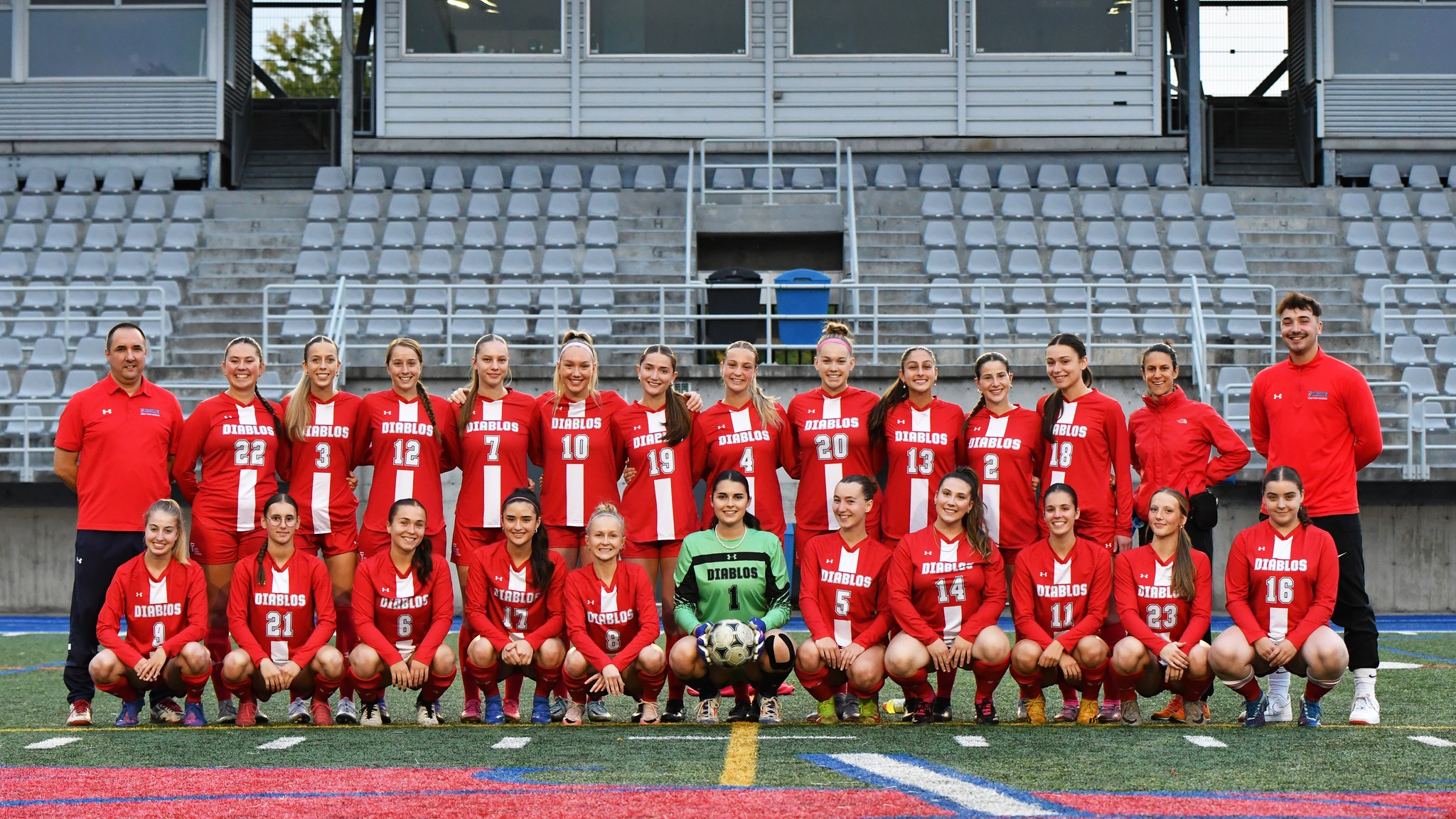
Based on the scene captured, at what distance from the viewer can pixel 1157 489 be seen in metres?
6.79

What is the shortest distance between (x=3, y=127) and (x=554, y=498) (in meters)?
14.8

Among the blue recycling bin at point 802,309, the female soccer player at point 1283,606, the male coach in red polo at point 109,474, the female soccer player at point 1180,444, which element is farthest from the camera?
the blue recycling bin at point 802,309

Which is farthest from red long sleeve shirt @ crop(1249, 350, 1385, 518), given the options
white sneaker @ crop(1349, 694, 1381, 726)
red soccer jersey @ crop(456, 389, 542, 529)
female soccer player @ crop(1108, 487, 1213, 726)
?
red soccer jersey @ crop(456, 389, 542, 529)

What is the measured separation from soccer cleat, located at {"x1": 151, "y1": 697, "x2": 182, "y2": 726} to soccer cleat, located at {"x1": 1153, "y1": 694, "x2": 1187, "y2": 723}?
4.24 m

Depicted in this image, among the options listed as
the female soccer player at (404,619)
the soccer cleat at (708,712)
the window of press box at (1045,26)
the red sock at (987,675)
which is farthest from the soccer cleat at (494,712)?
the window of press box at (1045,26)

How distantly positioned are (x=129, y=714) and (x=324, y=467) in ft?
4.44

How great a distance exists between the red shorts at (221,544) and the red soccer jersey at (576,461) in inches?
51.2

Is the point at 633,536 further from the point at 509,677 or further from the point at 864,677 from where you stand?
the point at 864,677

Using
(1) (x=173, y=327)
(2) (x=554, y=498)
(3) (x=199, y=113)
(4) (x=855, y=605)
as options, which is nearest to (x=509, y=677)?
(2) (x=554, y=498)

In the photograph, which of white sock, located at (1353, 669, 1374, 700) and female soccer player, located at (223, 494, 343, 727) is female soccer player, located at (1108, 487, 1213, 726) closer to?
white sock, located at (1353, 669, 1374, 700)

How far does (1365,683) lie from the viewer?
6156 millimetres

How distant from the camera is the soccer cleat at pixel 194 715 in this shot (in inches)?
252

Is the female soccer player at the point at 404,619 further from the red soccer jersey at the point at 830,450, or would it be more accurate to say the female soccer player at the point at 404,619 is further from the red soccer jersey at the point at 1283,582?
the red soccer jersey at the point at 1283,582

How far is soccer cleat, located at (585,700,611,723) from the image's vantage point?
6484 mm
